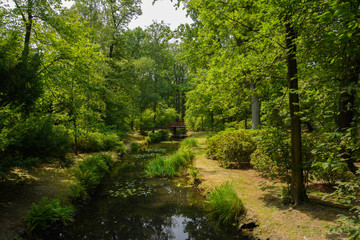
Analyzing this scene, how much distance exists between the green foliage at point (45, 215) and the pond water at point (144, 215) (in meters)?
0.28

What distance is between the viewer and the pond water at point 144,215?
15.3ft

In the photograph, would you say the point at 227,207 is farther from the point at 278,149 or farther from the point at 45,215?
the point at 45,215

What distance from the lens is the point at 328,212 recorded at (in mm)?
4156

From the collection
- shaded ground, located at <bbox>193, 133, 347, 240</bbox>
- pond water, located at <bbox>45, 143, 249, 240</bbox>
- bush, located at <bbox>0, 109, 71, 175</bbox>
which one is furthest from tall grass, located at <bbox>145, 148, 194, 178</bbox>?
bush, located at <bbox>0, 109, 71, 175</bbox>

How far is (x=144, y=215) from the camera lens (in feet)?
18.5

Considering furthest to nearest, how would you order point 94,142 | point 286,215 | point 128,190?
point 94,142 → point 128,190 → point 286,215

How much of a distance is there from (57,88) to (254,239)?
9596 millimetres

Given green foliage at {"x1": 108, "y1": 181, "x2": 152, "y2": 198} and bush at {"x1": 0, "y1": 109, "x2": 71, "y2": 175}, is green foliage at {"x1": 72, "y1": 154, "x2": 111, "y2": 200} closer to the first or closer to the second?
green foliage at {"x1": 108, "y1": 181, "x2": 152, "y2": 198}

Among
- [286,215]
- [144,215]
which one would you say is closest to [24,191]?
[144,215]

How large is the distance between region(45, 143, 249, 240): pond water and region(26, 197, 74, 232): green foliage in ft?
0.93

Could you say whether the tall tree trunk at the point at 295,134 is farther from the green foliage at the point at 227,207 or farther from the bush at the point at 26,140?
the bush at the point at 26,140

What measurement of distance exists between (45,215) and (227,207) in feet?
14.4

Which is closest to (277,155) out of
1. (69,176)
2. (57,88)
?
(69,176)

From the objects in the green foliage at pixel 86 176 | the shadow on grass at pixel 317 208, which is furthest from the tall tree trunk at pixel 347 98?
the green foliage at pixel 86 176
